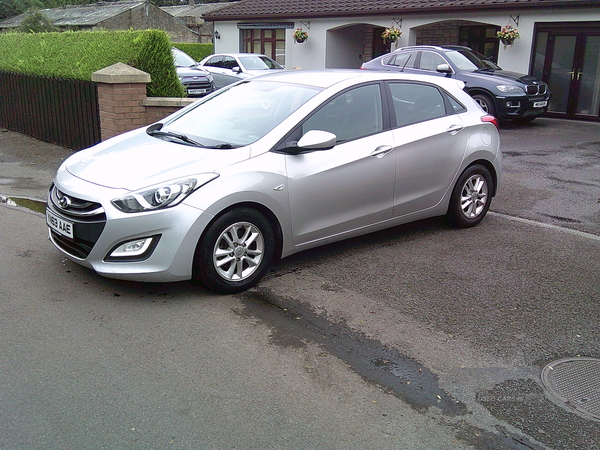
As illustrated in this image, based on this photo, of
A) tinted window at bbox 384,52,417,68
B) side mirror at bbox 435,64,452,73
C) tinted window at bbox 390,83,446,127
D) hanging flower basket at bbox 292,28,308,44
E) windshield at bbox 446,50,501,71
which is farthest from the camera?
hanging flower basket at bbox 292,28,308,44

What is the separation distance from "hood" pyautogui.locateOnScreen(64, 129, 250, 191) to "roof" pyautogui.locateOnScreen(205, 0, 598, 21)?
14.2m

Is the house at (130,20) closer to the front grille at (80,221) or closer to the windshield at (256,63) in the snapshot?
the windshield at (256,63)

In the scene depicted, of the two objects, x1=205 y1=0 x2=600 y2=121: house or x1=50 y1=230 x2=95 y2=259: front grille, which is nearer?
x1=50 y1=230 x2=95 y2=259: front grille

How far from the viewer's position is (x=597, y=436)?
337cm

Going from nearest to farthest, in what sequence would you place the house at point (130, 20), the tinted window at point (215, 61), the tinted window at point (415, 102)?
1. the tinted window at point (415, 102)
2. the tinted window at point (215, 61)
3. the house at point (130, 20)

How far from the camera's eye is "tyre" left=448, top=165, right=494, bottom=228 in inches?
266

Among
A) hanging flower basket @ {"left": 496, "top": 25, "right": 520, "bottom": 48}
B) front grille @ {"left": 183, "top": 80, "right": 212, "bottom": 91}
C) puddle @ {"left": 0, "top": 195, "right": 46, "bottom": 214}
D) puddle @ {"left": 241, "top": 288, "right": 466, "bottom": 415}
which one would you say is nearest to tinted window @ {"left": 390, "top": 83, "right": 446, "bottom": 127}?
puddle @ {"left": 241, "top": 288, "right": 466, "bottom": 415}

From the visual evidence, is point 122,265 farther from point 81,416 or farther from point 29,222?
point 29,222

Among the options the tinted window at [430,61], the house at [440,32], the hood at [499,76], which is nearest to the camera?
the hood at [499,76]

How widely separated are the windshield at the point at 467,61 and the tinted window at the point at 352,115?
33.6 ft

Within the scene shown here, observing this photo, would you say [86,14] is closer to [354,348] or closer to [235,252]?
[235,252]

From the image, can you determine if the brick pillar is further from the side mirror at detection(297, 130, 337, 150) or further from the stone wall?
the side mirror at detection(297, 130, 337, 150)

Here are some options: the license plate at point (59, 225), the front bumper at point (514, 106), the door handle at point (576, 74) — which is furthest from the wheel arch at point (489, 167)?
the door handle at point (576, 74)

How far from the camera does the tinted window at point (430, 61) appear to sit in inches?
616
